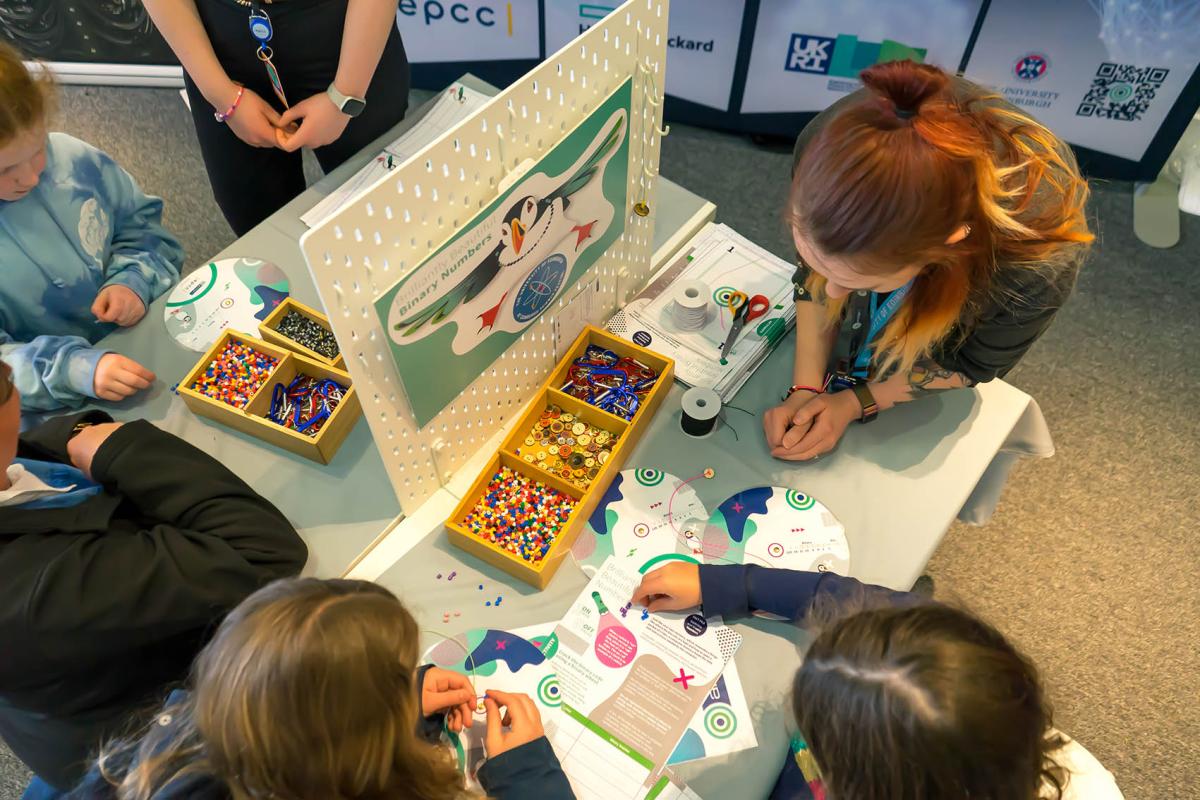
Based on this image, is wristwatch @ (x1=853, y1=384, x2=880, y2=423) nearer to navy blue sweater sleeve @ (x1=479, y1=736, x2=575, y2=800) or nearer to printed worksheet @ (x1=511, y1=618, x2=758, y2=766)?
printed worksheet @ (x1=511, y1=618, x2=758, y2=766)

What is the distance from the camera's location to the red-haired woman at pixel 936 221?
0.97m

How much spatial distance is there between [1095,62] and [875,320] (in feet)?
5.75

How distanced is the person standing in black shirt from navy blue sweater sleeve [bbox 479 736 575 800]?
4.03 feet

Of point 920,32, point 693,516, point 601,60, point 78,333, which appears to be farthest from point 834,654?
point 920,32

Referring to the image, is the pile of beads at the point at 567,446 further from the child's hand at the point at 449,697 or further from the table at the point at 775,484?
the child's hand at the point at 449,697

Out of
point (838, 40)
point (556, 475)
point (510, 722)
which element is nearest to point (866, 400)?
point (556, 475)

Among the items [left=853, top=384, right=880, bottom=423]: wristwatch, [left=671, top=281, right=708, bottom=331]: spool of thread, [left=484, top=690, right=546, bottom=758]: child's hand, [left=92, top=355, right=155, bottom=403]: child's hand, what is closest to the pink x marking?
[left=484, top=690, right=546, bottom=758]: child's hand

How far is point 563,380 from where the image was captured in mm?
1438

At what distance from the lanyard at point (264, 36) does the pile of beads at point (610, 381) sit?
83 centimetres

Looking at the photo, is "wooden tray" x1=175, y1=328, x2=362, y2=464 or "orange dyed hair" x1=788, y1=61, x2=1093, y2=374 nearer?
"orange dyed hair" x1=788, y1=61, x2=1093, y2=374

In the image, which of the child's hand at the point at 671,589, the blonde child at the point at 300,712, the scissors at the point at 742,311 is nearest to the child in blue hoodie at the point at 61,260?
the blonde child at the point at 300,712

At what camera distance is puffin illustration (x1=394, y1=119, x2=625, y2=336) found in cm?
108

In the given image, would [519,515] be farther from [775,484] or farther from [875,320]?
[875,320]

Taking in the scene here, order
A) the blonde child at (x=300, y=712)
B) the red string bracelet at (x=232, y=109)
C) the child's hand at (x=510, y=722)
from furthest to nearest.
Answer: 1. the red string bracelet at (x=232, y=109)
2. the child's hand at (x=510, y=722)
3. the blonde child at (x=300, y=712)
